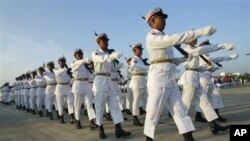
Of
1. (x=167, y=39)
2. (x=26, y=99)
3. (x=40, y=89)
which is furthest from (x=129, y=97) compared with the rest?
(x=26, y=99)

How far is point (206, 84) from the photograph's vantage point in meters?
9.71

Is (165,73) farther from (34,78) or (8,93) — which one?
(8,93)

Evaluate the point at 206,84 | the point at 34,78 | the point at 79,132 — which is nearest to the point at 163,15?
the point at 206,84

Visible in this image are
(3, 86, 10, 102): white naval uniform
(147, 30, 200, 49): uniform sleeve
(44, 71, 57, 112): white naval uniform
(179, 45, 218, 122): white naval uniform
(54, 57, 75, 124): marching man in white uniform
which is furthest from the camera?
(3, 86, 10, 102): white naval uniform

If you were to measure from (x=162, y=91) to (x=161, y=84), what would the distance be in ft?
0.41

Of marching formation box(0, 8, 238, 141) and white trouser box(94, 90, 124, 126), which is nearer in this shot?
marching formation box(0, 8, 238, 141)

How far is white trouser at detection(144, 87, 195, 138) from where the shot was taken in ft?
21.3

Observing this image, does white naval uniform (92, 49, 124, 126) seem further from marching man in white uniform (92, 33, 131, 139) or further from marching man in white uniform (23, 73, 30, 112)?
marching man in white uniform (23, 73, 30, 112)

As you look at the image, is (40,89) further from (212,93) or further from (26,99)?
(212,93)

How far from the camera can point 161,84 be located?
6566mm

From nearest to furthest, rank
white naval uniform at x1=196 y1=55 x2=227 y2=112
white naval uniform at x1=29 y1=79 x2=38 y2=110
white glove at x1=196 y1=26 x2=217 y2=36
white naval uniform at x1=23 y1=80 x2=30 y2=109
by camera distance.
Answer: white glove at x1=196 y1=26 x2=217 y2=36 < white naval uniform at x1=196 y1=55 x2=227 y2=112 < white naval uniform at x1=29 y1=79 x2=38 y2=110 < white naval uniform at x1=23 y1=80 x2=30 y2=109

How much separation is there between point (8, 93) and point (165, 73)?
3162 cm

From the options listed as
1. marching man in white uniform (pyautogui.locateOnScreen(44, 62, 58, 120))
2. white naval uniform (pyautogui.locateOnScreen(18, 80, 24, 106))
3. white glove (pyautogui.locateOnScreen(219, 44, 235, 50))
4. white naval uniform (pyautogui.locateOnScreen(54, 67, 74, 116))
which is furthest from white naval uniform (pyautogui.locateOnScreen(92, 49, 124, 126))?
white naval uniform (pyautogui.locateOnScreen(18, 80, 24, 106))

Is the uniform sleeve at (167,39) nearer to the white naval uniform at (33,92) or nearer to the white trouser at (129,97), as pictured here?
the white trouser at (129,97)
